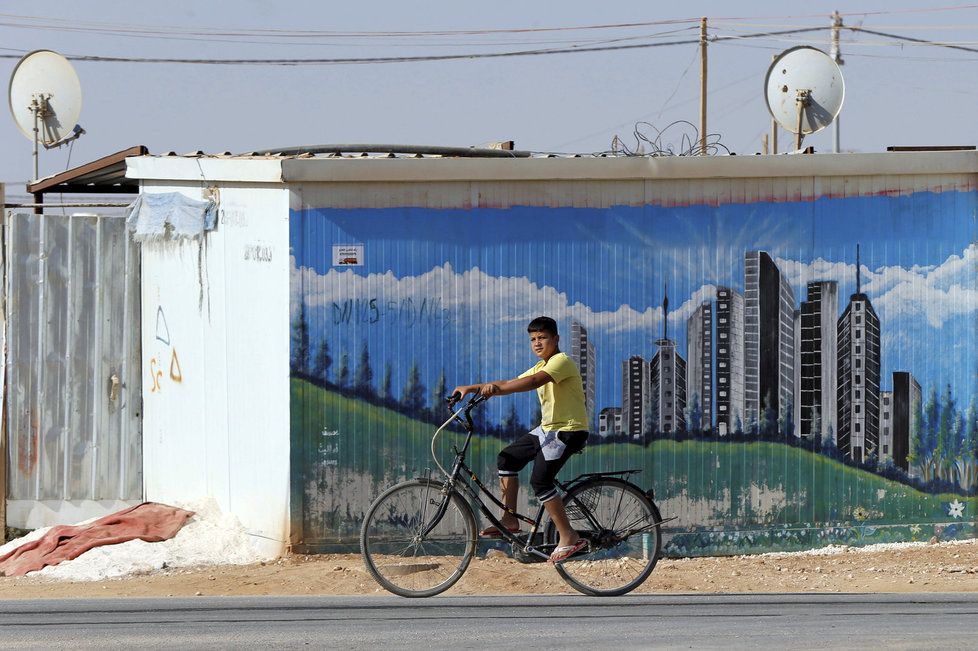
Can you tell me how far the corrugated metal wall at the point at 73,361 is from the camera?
34.5ft

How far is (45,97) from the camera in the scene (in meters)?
11.7

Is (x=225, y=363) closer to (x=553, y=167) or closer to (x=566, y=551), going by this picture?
(x=553, y=167)

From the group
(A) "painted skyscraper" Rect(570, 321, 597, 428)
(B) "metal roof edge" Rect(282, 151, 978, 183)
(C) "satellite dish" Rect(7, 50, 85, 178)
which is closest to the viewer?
(B) "metal roof edge" Rect(282, 151, 978, 183)

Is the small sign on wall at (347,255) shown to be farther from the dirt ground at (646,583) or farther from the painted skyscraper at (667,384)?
the painted skyscraper at (667,384)

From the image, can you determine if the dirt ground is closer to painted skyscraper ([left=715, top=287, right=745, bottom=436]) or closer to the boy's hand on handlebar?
painted skyscraper ([left=715, top=287, right=745, bottom=436])

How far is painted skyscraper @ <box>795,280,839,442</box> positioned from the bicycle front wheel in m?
3.34

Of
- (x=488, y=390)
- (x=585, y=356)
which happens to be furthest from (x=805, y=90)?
(x=488, y=390)

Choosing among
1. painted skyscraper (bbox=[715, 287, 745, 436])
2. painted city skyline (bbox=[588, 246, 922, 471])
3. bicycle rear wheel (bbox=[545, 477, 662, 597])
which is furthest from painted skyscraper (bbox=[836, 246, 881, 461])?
bicycle rear wheel (bbox=[545, 477, 662, 597])

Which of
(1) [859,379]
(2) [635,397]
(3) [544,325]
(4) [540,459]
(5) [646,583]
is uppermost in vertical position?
(3) [544,325]

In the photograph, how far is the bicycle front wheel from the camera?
25.2 feet

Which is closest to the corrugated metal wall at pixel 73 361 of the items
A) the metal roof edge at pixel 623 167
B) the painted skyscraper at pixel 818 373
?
the metal roof edge at pixel 623 167

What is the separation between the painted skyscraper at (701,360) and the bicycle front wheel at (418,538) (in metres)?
2.68

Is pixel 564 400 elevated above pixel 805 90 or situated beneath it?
situated beneath

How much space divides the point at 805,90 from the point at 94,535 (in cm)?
685
